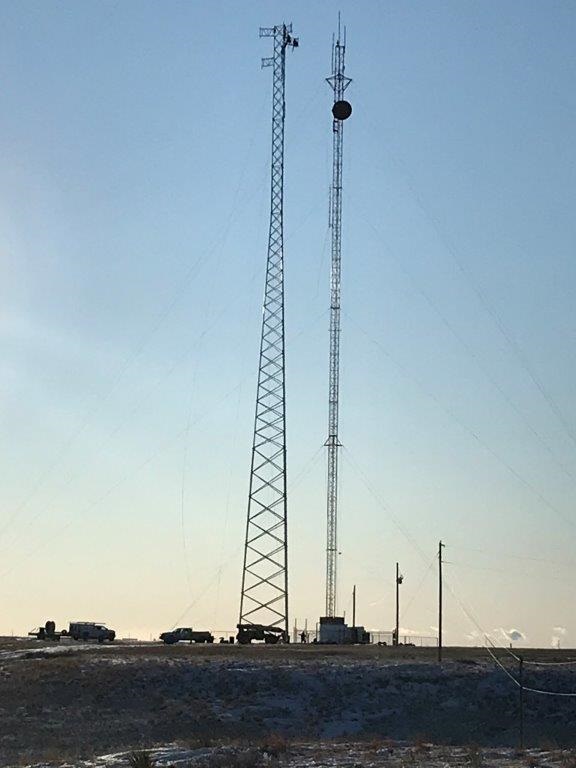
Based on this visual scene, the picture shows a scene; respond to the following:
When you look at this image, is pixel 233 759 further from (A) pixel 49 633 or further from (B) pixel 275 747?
(A) pixel 49 633

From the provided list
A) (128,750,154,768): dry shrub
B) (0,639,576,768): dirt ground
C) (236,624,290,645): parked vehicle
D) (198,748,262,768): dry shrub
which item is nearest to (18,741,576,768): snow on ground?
(198,748,262,768): dry shrub

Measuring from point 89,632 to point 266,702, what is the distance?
44933 millimetres

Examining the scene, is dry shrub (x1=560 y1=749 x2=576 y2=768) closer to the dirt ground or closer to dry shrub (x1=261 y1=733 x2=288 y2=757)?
the dirt ground

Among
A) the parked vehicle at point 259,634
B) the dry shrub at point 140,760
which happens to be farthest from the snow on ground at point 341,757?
the parked vehicle at point 259,634

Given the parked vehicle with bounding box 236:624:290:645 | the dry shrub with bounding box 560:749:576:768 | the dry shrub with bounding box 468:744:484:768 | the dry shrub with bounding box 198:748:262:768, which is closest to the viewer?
the dry shrub with bounding box 560:749:576:768

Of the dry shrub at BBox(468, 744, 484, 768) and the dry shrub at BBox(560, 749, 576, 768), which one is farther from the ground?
the dry shrub at BBox(560, 749, 576, 768)

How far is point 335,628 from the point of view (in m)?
93.0

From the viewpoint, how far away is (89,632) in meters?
98.1

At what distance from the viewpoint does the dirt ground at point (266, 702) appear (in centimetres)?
5000

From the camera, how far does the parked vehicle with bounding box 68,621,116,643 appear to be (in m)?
97.6

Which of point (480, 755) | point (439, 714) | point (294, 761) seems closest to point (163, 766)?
point (294, 761)

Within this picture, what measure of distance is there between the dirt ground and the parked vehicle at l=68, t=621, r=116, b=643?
98.1 feet

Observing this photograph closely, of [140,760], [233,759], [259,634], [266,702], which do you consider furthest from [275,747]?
[259,634]

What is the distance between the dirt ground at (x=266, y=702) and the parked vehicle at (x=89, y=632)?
29.9 meters
